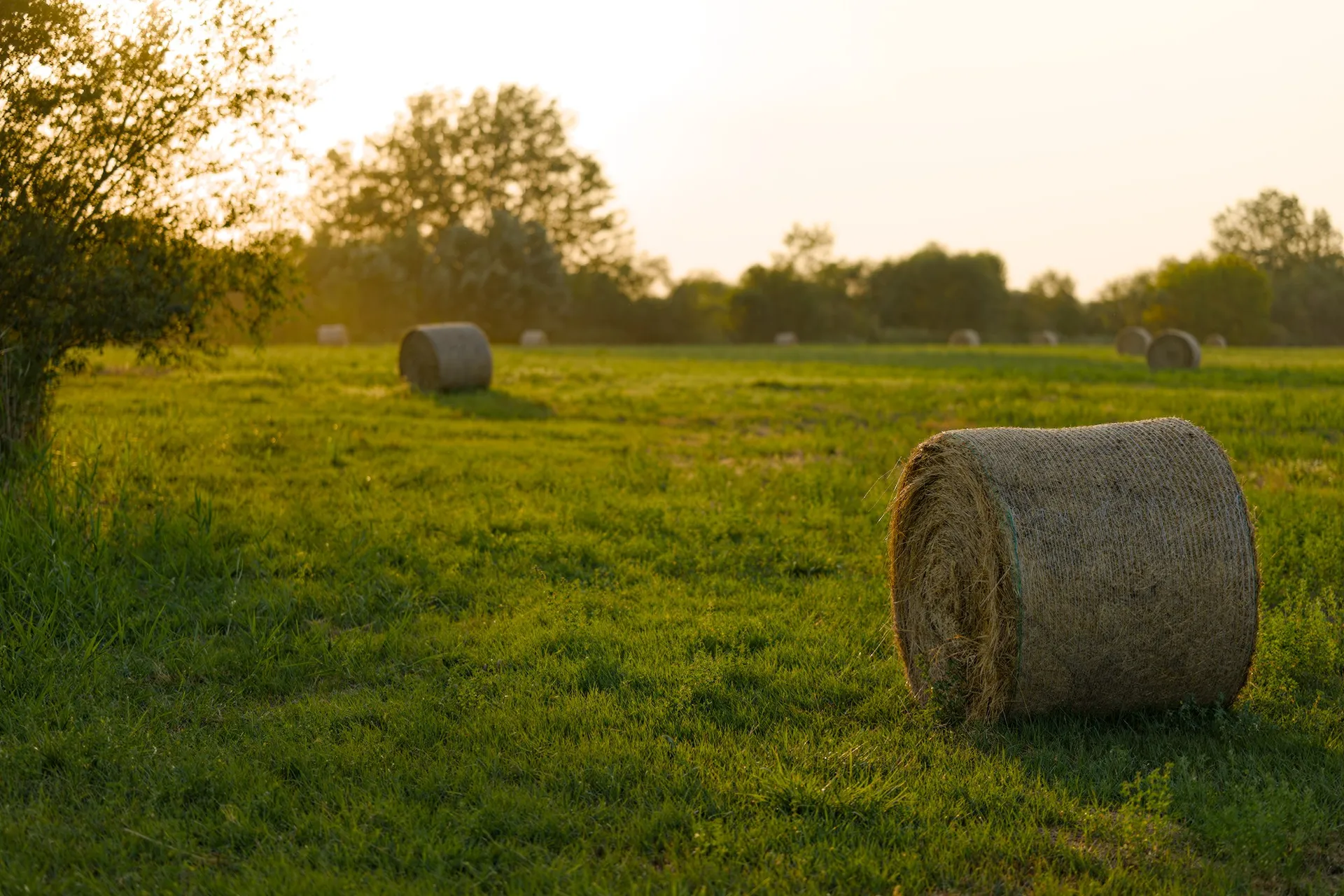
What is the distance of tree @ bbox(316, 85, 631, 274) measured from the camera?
7912 centimetres

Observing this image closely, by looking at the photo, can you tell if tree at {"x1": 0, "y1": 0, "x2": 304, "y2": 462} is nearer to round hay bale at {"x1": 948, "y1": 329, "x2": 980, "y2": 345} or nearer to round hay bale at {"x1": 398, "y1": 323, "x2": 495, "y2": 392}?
round hay bale at {"x1": 398, "y1": 323, "x2": 495, "y2": 392}

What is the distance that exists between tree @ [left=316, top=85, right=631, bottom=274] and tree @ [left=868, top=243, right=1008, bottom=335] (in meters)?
21.4

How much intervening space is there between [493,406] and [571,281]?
62.3m

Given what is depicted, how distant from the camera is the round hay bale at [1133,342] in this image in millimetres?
52816

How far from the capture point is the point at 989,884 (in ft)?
15.1

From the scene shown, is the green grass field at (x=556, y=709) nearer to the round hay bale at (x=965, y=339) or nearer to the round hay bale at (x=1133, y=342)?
the round hay bale at (x=1133, y=342)

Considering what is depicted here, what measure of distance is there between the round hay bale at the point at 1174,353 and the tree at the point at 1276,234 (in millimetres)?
90625

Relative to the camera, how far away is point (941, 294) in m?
90.0

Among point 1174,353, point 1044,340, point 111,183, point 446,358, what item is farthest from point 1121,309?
point 111,183

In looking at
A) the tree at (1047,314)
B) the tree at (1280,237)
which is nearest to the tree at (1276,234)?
the tree at (1280,237)

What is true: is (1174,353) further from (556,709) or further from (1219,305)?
(1219,305)

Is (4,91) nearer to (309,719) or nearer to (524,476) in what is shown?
(524,476)

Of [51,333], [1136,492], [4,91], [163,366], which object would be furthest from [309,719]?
[163,366]

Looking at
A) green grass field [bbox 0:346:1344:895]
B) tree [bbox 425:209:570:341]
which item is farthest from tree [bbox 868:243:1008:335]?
green grass field [bbox 0:346:1344:895]
